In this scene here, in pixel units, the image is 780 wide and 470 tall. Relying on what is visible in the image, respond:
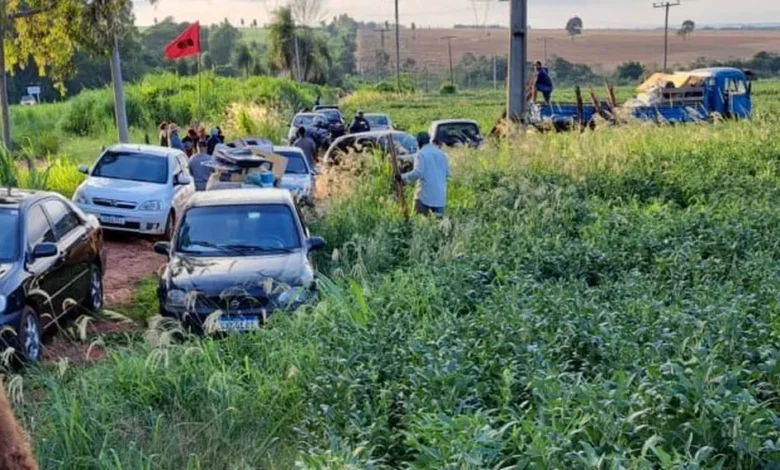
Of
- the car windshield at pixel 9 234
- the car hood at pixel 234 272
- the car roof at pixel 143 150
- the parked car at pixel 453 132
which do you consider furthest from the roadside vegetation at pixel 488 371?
the parked car at pixel 453 132

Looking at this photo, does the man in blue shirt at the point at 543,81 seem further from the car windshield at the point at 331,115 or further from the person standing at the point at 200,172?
the person standing at the point at 200,172

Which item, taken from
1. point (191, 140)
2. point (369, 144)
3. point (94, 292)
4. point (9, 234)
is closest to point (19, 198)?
point (9, 234)

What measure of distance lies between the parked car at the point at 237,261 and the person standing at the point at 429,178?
2.48 m

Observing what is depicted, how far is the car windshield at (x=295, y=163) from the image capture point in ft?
58.6

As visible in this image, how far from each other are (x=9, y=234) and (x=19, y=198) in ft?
2.20

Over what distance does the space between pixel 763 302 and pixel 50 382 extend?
451cm

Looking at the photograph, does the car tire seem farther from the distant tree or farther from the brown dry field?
the brown dry field

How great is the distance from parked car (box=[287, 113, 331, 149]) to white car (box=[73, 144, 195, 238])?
919 centimetres

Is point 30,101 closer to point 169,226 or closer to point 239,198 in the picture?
point 169,226

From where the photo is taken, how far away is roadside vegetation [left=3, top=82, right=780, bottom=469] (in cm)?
392

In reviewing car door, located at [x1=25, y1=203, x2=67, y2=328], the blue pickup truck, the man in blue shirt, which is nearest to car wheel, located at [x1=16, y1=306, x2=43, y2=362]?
car door, located at [x1=25, y1=203, x2=67, y2=328]

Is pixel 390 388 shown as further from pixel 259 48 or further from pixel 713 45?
pixel 713 45

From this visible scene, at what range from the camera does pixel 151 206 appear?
14461 mm

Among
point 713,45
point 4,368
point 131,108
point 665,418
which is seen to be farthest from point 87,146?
point 713,45
